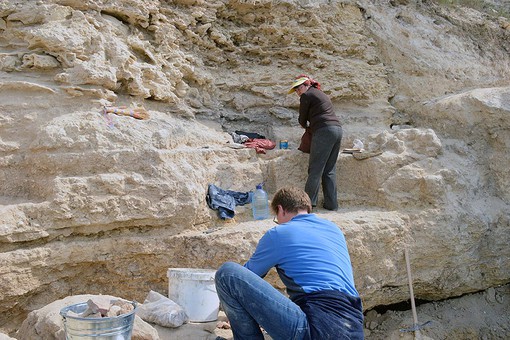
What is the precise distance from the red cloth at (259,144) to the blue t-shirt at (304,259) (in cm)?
287

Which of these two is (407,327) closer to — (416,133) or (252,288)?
(416,133)

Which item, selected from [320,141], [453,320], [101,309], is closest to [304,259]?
[101,309]

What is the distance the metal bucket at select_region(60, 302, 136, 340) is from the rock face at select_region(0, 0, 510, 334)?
1489 mm

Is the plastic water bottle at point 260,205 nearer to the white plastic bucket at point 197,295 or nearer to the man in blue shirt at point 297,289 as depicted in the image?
the white plastic bucket at point 197,295

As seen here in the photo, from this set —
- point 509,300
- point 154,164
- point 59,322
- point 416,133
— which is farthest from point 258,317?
point 509,300

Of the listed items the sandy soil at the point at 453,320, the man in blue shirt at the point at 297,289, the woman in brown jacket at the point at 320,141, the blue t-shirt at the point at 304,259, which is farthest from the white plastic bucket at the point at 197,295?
the sandy soil at the point at 453,320

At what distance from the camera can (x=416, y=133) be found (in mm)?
5559

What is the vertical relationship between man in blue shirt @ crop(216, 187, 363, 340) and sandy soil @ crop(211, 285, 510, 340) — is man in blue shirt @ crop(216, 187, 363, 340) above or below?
above

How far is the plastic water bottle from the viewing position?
4996 mm

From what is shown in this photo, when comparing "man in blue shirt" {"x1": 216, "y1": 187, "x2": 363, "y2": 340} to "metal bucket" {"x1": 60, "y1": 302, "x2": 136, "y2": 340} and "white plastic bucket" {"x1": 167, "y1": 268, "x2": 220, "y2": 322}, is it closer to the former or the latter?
"metal bucket" {"x1": 60, "y1": 302, "x2": 136, "y2": 340}

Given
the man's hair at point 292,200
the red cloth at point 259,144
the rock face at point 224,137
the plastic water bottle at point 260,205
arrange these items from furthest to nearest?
the red cloth at point 259,144 → the plastic water bottle at point 260,205 → the rock face at point 224,137 → the man's hair at point 292,200

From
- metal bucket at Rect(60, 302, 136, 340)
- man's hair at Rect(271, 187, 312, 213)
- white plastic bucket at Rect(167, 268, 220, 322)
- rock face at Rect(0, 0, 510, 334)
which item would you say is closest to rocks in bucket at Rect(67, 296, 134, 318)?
metal bucket at Rect(60, 302, 136, 340)

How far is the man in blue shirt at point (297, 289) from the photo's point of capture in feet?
8.12

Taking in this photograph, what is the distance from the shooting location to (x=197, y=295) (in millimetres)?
3570
